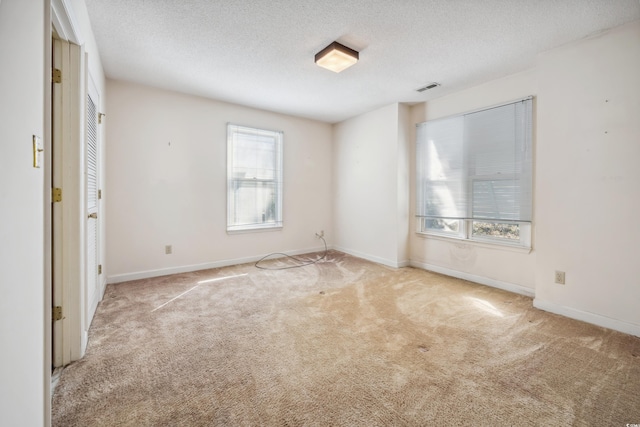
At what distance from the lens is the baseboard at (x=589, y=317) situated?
7.33 feet

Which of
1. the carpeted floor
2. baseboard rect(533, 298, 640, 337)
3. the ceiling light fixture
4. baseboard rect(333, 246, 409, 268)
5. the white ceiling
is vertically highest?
the white ceiling

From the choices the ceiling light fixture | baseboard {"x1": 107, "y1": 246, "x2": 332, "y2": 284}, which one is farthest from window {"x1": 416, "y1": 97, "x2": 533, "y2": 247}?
baseboard {"x1": 107, "y1": 246, "x2": 332, "y2": 284}

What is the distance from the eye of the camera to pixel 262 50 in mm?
2668

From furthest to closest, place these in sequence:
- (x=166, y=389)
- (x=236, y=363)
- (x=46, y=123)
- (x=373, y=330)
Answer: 1. (x=373, y=330)
2. (x=236, y=363)
3. (x=166, y=389)
4. (x=46, y=123)

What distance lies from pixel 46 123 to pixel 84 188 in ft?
3.26

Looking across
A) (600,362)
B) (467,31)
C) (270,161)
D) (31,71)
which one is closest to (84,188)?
(31,71)

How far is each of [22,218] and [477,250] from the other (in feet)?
13.3

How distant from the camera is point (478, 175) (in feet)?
11.4

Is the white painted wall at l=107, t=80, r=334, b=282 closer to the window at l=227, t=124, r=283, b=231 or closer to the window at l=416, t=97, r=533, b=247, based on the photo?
the window at l=227, t=124, r=283, b=231

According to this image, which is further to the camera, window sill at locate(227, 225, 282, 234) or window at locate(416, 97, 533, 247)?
window sill at locate(227, 225, 282, 234)

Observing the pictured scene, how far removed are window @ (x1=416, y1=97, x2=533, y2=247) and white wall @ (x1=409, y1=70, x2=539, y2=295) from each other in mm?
106

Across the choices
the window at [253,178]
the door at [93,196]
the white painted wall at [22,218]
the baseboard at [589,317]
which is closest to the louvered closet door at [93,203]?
the door at [93,196]

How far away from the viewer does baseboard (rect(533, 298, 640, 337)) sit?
88.0 inches

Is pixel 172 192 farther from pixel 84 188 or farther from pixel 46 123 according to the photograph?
pixel 46 123
